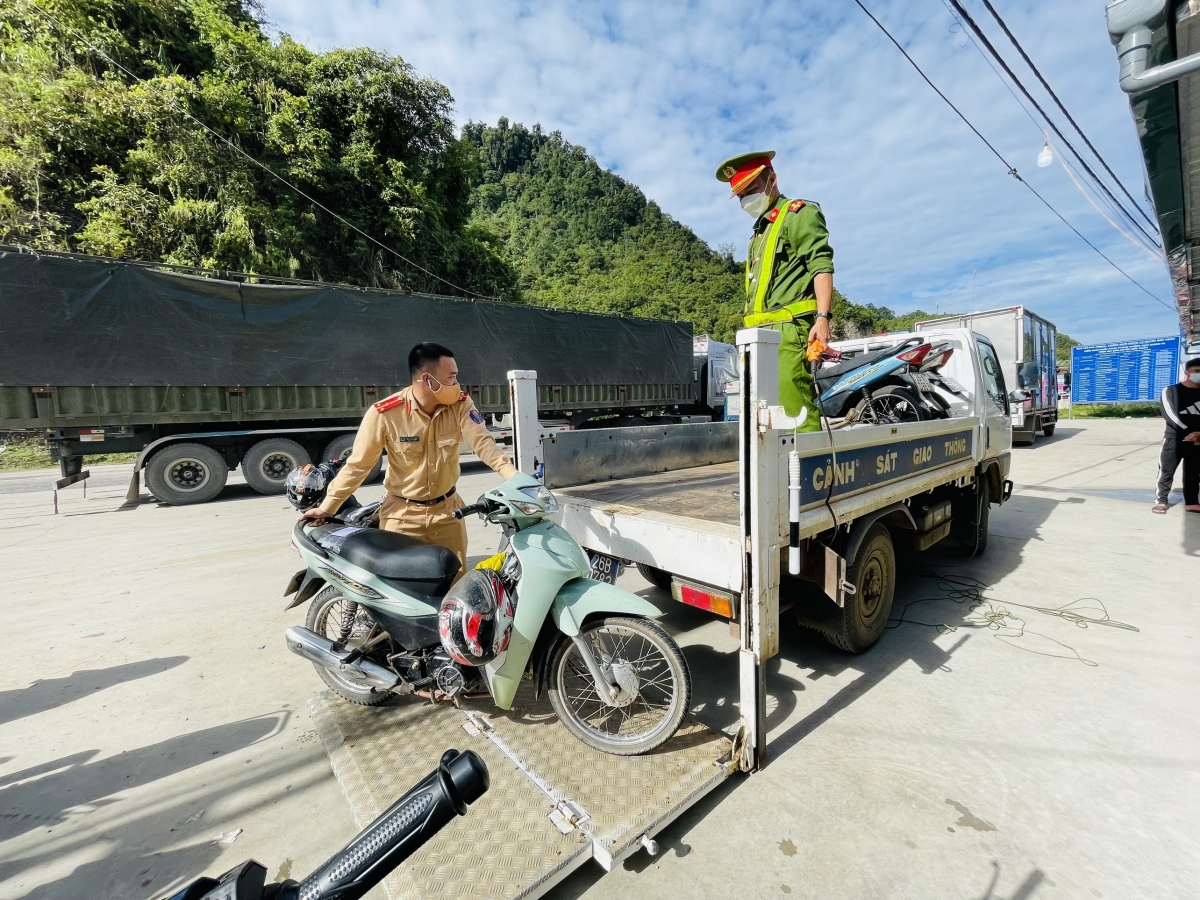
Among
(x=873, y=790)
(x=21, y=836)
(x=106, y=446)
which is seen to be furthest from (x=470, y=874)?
(x=106, y=446)

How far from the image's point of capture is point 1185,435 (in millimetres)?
6070

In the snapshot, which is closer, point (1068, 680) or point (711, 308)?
point (1068, 680)

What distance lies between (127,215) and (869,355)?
16486 mm

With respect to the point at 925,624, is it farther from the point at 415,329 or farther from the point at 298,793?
the point at 415,329

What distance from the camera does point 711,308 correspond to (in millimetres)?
46562

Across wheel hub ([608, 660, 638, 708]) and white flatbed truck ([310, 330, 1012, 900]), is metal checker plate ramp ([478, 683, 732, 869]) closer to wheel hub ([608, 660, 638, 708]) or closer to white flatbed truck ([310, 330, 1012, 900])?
white flatbed truck ([310, 330, 1012, 900])

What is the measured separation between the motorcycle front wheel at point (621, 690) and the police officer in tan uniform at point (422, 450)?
77 cm

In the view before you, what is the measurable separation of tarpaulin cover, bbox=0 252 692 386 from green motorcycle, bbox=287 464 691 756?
693cm

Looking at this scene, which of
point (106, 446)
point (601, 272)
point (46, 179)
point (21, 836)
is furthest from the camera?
point (601, 272)

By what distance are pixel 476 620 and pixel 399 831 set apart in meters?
1.27

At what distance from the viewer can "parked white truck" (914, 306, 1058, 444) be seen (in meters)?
11.5

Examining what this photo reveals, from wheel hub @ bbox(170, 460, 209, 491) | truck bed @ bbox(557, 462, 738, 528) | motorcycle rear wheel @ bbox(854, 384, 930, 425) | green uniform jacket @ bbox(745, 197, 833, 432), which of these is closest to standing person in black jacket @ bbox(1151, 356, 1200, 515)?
motorcycle rear wheel @ bbox(854, 384, 930, 425)

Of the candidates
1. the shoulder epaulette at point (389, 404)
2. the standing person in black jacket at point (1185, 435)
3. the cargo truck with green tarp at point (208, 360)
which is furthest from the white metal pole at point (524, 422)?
the standing person in black jacket at point (1185, 435)

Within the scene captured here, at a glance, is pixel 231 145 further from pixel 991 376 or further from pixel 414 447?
pixel 991 376
